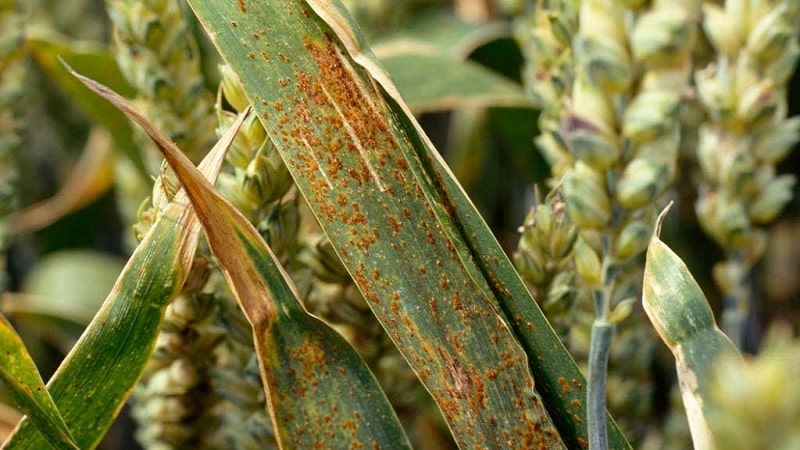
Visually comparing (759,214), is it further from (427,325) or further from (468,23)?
(468,23)

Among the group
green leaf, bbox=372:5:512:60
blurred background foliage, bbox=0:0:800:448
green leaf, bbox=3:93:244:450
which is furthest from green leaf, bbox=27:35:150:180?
green leaf, bbox=3:93:244:450

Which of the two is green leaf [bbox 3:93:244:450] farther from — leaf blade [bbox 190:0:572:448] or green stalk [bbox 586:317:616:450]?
green stalk [bbox 586:317:616:450]

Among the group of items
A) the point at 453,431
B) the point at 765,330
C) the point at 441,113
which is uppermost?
the point at 441,113

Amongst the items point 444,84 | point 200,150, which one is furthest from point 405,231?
point 444,84

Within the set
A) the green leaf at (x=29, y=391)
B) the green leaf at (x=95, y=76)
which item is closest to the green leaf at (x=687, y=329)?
the green leaf at (x=29, y=391)

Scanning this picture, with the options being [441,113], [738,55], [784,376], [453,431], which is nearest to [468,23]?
[441,113]

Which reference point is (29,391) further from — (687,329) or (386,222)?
(687,329)

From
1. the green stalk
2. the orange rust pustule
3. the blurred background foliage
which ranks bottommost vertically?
the green stalk
